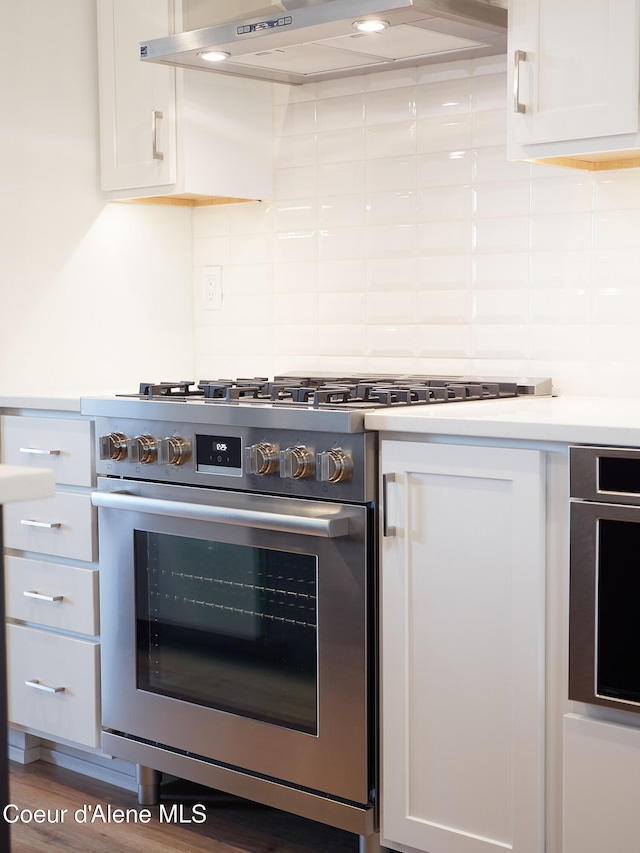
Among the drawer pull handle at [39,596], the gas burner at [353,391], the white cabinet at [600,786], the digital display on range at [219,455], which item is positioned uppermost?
the gas burner at [353,391]

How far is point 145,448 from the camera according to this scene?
237cm

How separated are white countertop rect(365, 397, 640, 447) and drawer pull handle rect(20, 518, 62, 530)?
971 mm

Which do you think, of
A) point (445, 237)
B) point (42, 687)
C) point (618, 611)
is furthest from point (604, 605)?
point (42, 687)

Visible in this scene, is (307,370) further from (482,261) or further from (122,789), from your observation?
(122,789)

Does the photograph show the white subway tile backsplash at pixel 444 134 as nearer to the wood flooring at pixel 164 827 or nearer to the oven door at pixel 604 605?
the oven door at pixel 604 605

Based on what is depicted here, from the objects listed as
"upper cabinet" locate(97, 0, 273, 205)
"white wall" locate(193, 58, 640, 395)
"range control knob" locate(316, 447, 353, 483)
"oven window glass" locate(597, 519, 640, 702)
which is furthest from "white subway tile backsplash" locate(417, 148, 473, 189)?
"oven window glass" locate(597, 519, 640, 702)

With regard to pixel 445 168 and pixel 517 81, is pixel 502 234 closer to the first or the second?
pixel 445 168

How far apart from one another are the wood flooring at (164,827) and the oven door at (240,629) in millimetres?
190

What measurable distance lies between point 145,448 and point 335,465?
21.4 inches

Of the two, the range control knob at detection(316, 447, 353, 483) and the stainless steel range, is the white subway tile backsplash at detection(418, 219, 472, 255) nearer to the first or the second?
the stainless steel range

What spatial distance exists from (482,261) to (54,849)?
167 cm

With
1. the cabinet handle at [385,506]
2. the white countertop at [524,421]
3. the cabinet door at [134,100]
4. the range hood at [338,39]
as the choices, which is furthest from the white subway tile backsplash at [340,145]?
the cabinet handle at [385,506]

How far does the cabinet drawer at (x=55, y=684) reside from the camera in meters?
2.57

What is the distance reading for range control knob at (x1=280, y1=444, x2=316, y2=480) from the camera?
2070 mm
